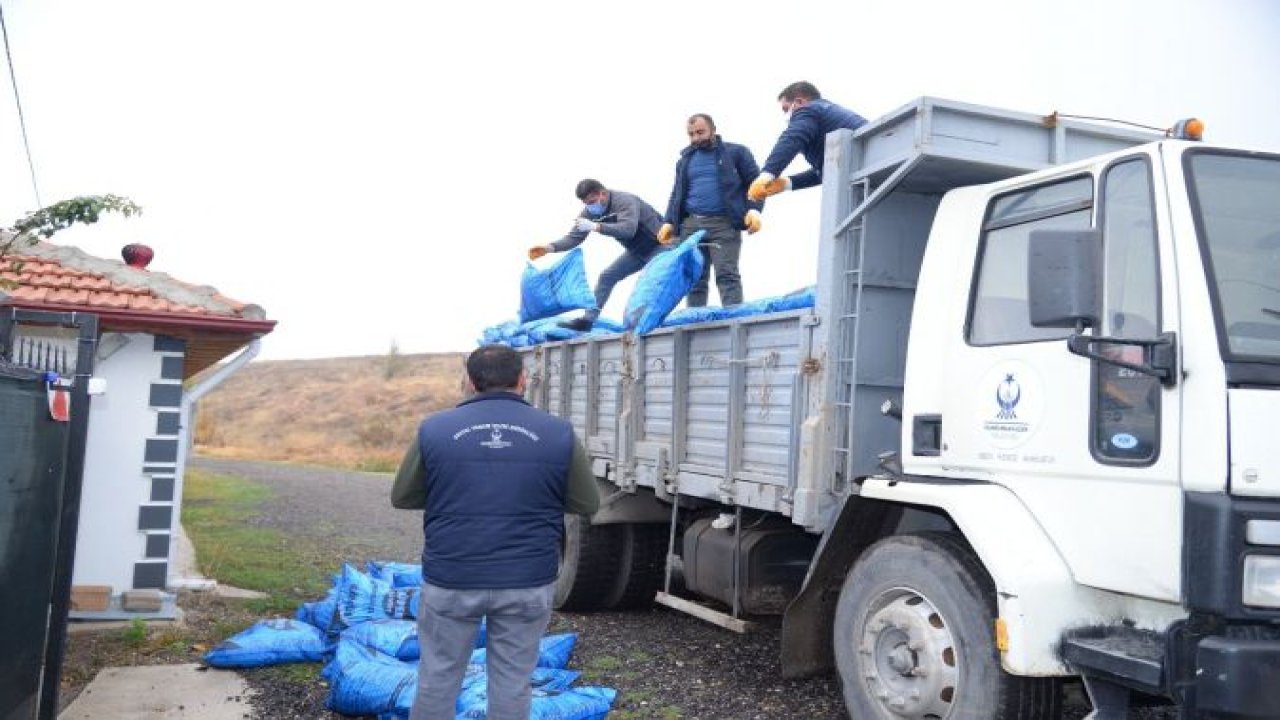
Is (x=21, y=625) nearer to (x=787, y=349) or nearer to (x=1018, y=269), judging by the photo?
(x=787, y=349)

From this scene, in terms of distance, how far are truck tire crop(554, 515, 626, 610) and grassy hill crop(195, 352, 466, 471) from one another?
19513 mm

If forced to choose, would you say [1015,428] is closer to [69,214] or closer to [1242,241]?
[1242,241]

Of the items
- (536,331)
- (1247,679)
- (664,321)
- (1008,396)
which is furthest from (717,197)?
(1247,679)

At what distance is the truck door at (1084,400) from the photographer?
3.29m

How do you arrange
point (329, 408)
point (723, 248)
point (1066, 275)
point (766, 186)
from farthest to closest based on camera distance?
point (329, 408), point (723, 248), point (766, 186), point (1066, 275)

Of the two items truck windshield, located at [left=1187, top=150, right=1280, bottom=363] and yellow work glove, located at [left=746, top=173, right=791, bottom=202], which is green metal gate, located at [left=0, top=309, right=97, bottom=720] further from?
truck windshield, located at [left=1187, top=150, right=1280, bottom=363]

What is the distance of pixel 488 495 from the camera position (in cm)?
377

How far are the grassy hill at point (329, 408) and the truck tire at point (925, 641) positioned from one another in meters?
23.3

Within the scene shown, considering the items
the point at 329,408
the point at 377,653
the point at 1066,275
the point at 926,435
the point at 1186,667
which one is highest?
the point at 1066,275

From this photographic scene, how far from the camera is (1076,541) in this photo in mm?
3523

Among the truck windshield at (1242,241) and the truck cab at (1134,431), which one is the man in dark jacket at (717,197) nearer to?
the truck cab at (1134,431)

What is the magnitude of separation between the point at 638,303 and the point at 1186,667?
374cm

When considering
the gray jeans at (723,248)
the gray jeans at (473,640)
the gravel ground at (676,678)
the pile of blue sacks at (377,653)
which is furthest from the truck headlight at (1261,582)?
the gray jeans at (723,248)

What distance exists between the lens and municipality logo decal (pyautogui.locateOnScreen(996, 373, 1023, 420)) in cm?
381
